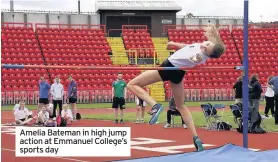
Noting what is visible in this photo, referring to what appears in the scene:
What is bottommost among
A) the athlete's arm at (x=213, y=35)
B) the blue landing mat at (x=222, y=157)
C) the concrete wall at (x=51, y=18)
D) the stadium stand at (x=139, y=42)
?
the blue landing mat at (x=222, y=157)

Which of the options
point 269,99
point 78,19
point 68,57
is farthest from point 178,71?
point 78,19

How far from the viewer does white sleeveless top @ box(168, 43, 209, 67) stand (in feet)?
23.1

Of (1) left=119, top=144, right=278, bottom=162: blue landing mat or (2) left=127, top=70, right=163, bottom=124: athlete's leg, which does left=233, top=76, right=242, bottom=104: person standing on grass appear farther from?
(2) left=127, top=70, right=163, bottom=124: athlete's leg

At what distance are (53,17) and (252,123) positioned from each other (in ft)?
85.8

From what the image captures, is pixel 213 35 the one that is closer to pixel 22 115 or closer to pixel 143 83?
pixel 143 83

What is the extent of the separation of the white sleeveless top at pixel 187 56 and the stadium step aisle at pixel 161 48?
2177cm

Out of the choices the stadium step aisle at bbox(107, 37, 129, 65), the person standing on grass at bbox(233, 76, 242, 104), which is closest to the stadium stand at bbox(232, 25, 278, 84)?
the stadium step aisle at bbox(107, 37, 129, 65)

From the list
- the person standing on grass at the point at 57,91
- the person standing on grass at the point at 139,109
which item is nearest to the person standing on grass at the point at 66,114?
the person standing on grass at the point at 57,91

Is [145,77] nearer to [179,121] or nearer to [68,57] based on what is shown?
[179,121]

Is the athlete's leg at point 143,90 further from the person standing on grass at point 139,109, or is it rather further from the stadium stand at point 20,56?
the stadium stand at point 20,56
